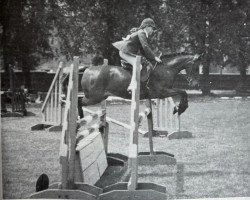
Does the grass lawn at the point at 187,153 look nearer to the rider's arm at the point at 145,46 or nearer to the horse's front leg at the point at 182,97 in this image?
the horse's front leg at the point at 182,97

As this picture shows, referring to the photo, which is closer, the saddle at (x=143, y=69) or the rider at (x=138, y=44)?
the rider at (x=138, y=44)

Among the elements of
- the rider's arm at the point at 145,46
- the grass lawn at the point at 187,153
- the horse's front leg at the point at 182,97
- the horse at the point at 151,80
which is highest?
the rider's arm at the point at 145,46

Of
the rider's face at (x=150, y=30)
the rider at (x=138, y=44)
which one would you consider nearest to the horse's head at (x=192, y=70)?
the rider at (x=138, y=44)

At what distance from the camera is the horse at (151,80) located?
4117 mm

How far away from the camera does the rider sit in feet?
11.6

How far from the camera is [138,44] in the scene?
382 cm

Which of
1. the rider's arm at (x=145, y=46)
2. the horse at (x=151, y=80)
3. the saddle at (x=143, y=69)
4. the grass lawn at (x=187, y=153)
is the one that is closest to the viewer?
the grass lawn at (x=187, y=153)

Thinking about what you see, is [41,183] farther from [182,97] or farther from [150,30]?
[182,97]

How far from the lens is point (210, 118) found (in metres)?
5.55

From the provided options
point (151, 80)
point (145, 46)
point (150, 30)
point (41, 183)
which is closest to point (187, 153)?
point (151, 80)

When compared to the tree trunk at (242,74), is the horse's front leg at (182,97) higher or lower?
lower

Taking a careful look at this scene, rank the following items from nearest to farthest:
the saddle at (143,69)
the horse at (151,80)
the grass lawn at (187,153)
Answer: the grass lawn at (187,153) < the saddle at (143,69) < the horse at (151,80)

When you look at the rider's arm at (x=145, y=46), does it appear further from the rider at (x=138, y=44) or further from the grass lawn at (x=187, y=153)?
the grass lawn at (x=187, y=153)

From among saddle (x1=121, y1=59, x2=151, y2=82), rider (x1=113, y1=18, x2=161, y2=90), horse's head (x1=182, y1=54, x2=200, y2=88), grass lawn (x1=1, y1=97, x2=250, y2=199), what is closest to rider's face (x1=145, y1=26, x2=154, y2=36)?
rider (x1=113, y1=18, x2=161, y2=90)
